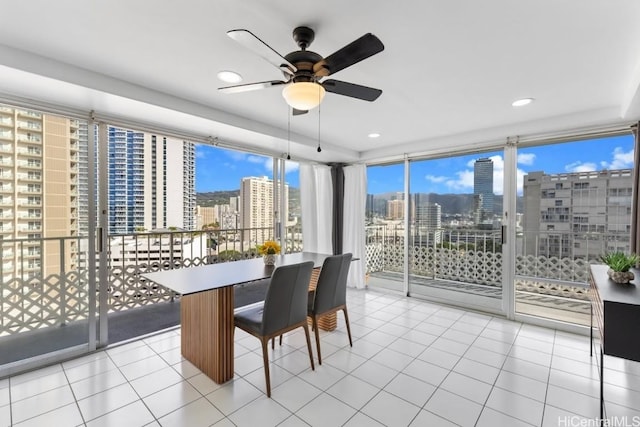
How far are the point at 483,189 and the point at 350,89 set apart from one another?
9.73ft

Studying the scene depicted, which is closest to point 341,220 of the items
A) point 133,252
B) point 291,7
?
point 133,252

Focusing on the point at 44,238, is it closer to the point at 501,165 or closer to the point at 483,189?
the point at 483,189

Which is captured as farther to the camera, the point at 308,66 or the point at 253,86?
the point at 253,86

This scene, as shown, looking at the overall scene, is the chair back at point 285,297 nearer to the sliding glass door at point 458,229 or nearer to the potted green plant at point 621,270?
the potted green plant at point 621,270

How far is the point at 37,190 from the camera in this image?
249 cm

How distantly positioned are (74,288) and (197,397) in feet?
5.60

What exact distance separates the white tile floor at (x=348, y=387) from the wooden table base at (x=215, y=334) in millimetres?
101

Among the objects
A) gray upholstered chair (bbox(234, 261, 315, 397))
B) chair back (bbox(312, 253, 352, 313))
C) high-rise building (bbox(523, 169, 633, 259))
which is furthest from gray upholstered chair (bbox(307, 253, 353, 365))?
high-rise building (bbox(523, 169, 633, 259))

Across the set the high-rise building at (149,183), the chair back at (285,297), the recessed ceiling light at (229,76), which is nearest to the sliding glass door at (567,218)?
the chair back at (285,297)

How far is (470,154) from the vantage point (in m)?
3.98

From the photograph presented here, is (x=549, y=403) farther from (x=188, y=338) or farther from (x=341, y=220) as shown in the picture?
(x=341, y=220)

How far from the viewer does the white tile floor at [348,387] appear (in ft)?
6.12

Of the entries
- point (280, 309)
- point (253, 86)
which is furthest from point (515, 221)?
point (253, 86)

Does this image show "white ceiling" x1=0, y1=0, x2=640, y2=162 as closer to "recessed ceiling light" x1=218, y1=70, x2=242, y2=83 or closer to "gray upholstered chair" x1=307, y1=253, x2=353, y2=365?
"recessed ceiling light" x1=218, y1=70, x2=242, y2=83
